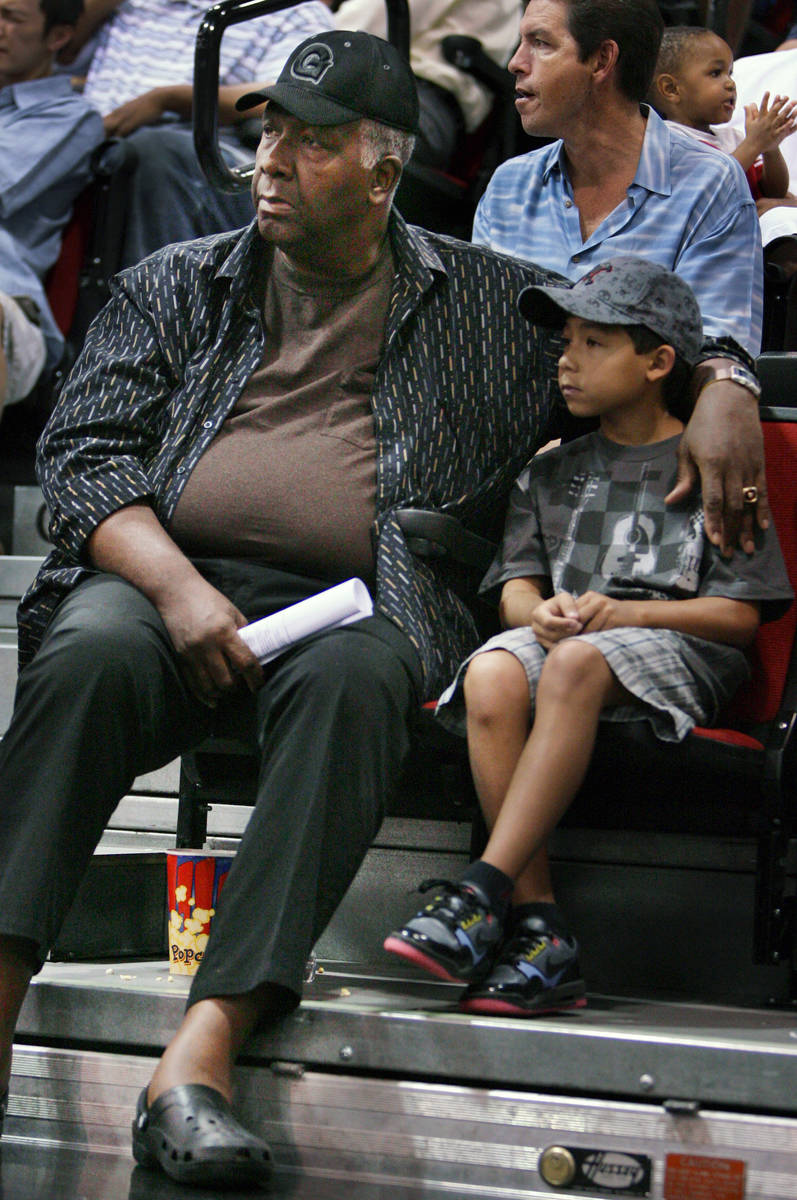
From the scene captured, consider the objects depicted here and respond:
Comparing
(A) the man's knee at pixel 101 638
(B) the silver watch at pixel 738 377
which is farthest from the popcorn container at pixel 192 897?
(B) the silver watch at pixel 738 377

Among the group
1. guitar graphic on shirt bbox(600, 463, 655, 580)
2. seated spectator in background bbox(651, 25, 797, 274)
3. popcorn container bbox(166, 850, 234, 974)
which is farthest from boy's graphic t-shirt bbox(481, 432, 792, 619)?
seated spectator in background bbox(651, 25, 797, 274)

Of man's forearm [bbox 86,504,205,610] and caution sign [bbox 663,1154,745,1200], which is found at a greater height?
man's forearm [bbox 86,504,205,610]

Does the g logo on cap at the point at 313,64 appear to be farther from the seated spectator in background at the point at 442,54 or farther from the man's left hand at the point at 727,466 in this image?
the seated spectator in background at the point at 442,54

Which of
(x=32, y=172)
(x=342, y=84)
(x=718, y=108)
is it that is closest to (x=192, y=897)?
(x=342, y=84)

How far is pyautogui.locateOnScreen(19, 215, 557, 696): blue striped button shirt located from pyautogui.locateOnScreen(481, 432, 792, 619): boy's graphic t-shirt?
97 millimetres

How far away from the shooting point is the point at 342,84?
2045 mm

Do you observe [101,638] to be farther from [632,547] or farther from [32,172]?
[32,172]

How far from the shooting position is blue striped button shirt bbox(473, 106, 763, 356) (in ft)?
8.00

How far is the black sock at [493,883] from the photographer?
65.9 inches

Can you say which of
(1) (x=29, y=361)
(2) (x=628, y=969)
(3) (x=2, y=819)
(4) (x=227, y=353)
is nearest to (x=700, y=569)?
(2) (x=628, y=969)

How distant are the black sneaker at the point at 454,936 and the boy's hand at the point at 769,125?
209 centimetres

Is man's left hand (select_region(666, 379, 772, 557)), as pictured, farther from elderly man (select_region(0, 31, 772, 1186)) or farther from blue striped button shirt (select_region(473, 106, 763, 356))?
blue striped button shirt (select_region(473, 106, 763, 356))

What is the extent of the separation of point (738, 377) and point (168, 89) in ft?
8.33

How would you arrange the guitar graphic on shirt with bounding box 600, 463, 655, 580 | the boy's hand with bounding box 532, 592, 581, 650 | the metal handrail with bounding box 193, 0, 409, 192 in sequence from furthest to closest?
the metal handrail with bounding box 193, 0, 409, 192 → the guitar graphic on shirt with bounding box 600, 463, 655, 580 → the boy's hand with bounding box 532, 592, 581, 650
